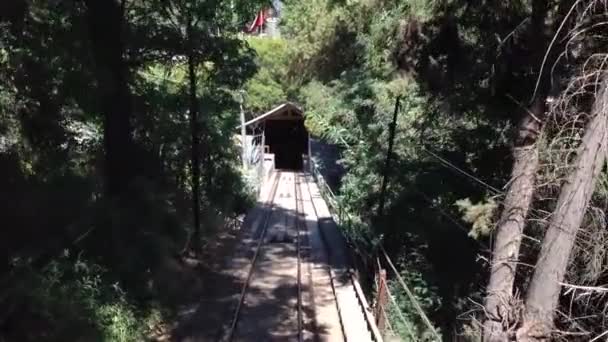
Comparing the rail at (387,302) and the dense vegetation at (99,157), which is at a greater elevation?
the dense vegetation at (99,157)

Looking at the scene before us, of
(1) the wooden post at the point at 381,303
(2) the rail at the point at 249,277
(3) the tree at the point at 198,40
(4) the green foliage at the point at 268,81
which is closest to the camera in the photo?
(1) the wooden post at the point at 381,303

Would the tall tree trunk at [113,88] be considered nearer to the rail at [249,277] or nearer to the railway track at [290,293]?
the rail at [249,277]

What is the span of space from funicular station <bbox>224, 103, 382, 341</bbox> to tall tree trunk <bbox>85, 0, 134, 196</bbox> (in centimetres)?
333

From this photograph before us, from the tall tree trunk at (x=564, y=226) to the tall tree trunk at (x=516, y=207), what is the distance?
0.48 m

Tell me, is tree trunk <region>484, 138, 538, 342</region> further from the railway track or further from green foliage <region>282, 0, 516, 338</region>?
the railway track

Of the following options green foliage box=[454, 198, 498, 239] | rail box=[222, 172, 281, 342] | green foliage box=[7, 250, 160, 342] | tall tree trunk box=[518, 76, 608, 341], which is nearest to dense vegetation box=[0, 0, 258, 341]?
green foliage box=[7, 250, 160, 342]

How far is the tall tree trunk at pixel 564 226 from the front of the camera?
17.3 ft

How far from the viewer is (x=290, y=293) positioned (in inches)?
496

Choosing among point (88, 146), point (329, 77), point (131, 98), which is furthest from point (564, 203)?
point (329, 77)

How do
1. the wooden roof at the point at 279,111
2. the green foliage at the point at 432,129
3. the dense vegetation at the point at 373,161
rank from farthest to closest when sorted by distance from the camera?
the wooden roof at the point at 279,111 < the green foliage at the point at 432,129 < the dense vegetation at the point at 373,161

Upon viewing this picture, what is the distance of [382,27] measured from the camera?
10562 millimetres

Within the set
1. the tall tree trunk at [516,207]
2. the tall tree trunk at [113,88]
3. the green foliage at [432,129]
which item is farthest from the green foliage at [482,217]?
the tall tree trunk at [113,88]

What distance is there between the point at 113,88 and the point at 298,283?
5.41 metres

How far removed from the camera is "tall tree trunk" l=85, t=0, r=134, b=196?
11359 millimetres
